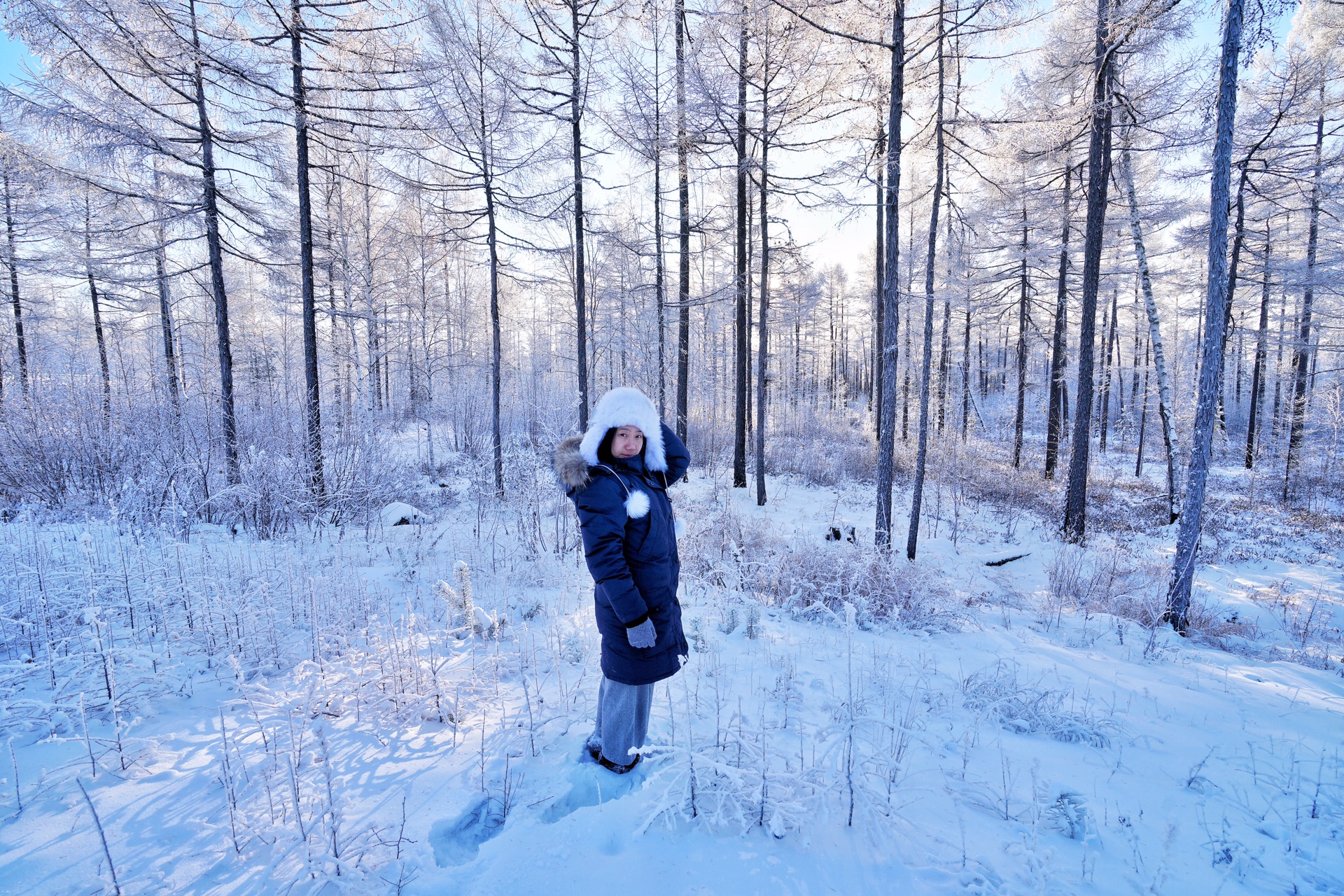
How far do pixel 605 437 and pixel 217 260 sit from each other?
1057cm

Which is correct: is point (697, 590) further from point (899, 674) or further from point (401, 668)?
point (401, 668)

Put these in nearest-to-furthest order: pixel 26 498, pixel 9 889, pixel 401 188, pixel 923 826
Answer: pixel 9 889
pixel 923 826
pixel 26 498
pixel 401 188

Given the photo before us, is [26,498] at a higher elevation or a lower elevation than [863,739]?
higher

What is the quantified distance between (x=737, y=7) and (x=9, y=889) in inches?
459

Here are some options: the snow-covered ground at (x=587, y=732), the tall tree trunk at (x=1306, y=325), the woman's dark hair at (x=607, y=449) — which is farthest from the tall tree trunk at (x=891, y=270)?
the tall tree trunk at (x=1306, y=325)

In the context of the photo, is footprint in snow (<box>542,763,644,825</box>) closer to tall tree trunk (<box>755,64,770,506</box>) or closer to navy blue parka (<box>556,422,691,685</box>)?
navy blue parka (<box>556,422,691,685</box>)

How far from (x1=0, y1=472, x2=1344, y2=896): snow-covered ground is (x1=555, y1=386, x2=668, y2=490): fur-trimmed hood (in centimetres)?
127

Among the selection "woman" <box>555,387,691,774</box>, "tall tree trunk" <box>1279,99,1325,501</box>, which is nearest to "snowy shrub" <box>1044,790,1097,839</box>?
"woman" <box>555,387,691,774</box>

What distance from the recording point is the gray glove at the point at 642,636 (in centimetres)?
221

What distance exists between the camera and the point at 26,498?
24.6 ft

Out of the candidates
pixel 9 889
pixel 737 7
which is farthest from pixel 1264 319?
pixel 9 889

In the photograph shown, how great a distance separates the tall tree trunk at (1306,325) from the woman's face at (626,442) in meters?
19.8

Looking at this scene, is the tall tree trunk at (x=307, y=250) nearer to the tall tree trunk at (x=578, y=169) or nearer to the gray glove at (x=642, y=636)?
the tall tree trunk at (x=578, y=169)

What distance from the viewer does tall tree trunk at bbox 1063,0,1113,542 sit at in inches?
326
